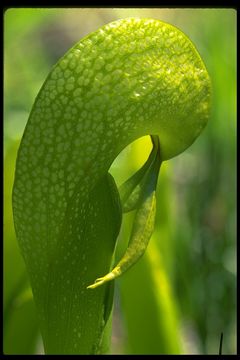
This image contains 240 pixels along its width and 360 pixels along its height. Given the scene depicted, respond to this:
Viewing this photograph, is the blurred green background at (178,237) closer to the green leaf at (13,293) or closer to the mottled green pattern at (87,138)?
the green leaf at (13,293)

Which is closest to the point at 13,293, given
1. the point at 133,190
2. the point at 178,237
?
the point at 133,190

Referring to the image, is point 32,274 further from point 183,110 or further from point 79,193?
point 183,110

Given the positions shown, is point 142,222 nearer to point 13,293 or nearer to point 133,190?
point 133,190

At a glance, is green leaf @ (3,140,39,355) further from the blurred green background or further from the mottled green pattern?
the mottled green pattern

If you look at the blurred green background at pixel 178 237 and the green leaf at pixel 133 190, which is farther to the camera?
the blurred green background at pixel 178 237

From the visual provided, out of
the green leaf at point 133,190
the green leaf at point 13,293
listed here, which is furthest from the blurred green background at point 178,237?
the green leaf at point 133,190

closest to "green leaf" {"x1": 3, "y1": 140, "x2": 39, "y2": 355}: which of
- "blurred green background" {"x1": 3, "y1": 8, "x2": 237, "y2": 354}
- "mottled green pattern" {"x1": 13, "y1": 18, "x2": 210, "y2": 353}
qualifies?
"blurred green background" {"x1": 3, "y1": 8, "x2": 237, "y2": 354}
